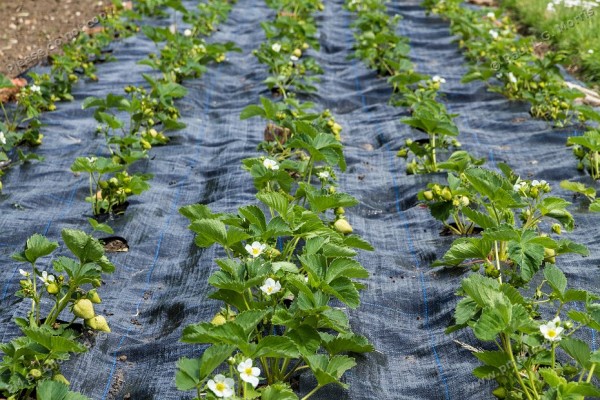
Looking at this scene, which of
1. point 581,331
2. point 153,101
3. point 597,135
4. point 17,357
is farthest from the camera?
point 153,101

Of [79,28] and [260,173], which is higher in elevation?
[260,173]

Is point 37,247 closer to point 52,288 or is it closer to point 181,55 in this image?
point 52,288

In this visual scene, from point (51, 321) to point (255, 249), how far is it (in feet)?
2.35

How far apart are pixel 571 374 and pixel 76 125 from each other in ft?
11.6

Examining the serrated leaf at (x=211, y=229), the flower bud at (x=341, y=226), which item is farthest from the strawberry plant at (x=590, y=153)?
the serrated leaf at (x=211, y=229)

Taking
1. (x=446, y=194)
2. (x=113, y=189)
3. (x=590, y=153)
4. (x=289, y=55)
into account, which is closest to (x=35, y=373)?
(x=113, y=189)

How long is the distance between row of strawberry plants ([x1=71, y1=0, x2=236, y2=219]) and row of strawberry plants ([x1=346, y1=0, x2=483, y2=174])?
110 centimetres

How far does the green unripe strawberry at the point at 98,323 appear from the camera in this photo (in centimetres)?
278

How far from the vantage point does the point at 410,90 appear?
5277mm

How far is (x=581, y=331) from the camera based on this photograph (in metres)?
2.71

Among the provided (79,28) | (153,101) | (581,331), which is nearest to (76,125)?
(153,101)

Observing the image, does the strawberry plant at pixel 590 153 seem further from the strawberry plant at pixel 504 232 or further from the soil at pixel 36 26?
the soil at pixel 36 26

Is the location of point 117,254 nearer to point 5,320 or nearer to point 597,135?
point 5,320

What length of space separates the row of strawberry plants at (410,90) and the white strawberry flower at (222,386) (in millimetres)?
1708
